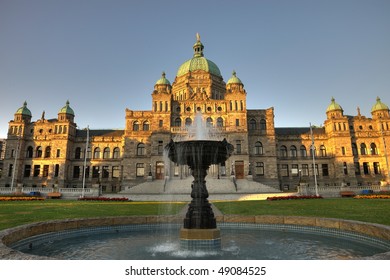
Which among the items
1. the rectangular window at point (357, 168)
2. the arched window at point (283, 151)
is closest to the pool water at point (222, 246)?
the arched window at point (283, 151)

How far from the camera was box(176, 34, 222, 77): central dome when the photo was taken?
215ft

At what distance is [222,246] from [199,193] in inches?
84.9

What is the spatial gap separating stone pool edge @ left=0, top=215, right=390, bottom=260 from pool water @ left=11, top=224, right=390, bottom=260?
24cm

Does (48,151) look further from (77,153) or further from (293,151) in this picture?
(293,151)

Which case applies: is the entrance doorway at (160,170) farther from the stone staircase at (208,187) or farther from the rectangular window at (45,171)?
the rectangular window at (45,171)

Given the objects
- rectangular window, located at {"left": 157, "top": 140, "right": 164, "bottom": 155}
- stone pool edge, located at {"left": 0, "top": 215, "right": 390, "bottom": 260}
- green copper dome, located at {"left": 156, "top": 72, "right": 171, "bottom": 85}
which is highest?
green copper dome, located at {"left": 156, "top": 72, "right": 171, "bottom": 85}

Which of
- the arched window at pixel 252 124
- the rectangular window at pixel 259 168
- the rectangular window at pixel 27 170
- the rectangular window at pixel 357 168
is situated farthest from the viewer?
the rectangular window at pixel 27 170

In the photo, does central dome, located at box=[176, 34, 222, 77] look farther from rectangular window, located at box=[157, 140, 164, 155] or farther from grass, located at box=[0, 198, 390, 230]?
grass, located at box=[0, 198, 390, 230]

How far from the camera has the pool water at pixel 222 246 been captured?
8461mm

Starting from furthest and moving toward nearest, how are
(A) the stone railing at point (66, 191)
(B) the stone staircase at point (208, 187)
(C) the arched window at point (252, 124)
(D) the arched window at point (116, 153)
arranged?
(D) the arched window at point (116, 153) → (C) the arched window at point (252, 124) → (B) the stone staircase at point (208, 187) → (A) the stone railing at point (66, 191)

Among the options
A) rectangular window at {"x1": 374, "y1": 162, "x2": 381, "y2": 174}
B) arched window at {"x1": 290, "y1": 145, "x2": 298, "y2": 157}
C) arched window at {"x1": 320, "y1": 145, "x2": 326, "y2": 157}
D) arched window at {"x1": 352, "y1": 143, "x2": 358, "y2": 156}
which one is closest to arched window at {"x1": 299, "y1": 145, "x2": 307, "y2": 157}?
arched window at {"x1": 290, "y1": 145, "x2": 298, "y2": 157}

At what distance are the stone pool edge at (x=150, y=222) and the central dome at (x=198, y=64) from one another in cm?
5394
